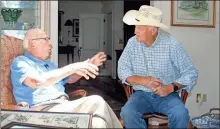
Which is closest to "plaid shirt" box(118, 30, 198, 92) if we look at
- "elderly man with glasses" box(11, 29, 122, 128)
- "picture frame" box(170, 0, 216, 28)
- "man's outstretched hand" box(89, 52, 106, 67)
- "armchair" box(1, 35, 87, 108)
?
"armchair" box(1, 35, 87, 108)

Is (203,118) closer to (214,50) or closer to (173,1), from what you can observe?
(214,50)

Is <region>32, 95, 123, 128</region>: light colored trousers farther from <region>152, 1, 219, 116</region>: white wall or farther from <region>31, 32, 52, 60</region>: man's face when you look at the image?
<region>152, 1, 219, 116</region>: white wall

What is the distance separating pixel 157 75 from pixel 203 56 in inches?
32.3

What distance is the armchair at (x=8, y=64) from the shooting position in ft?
2.93

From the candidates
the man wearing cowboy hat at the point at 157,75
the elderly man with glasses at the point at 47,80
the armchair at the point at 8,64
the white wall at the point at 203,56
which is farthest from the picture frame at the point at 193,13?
the elderly man with glasses at the point at 47,80

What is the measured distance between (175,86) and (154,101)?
0.12 m

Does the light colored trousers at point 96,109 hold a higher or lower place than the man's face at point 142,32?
lower

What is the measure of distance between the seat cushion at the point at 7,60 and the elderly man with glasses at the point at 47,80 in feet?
0.16

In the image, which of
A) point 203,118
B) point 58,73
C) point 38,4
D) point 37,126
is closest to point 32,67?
point 58,73

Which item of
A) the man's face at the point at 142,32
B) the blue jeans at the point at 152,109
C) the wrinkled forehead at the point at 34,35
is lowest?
the blue jeans at the point at 152,109

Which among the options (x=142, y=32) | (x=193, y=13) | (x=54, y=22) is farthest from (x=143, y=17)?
(x=193, y=13)

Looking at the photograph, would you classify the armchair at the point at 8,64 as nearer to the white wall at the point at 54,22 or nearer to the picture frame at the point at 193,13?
the white wall at the point at 54,22

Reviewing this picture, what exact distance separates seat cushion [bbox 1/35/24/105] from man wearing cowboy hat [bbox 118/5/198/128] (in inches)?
16.9

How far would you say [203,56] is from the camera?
6.26ft
